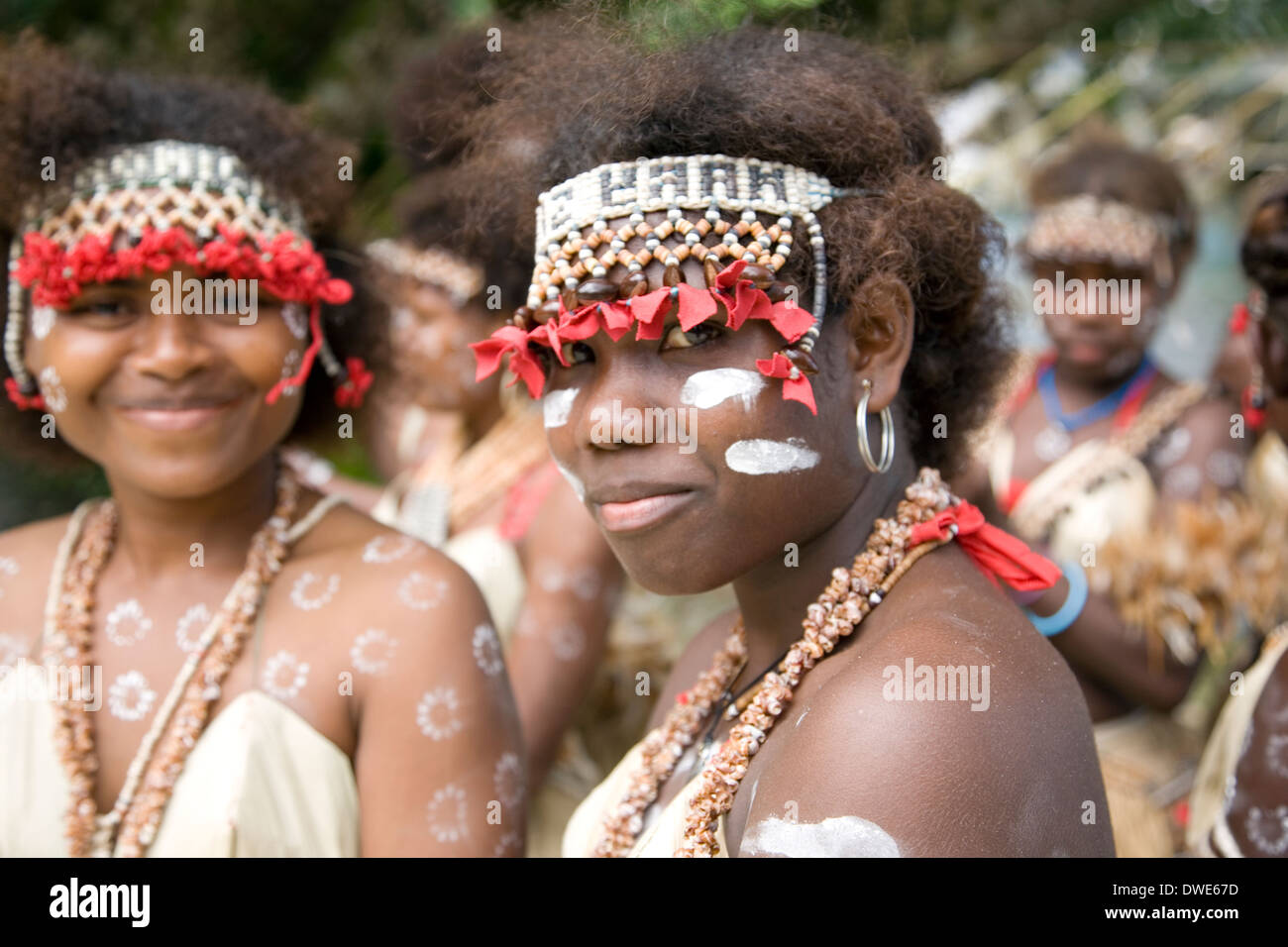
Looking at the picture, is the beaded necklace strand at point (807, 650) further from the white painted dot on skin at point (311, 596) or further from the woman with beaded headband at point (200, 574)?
the white painted dot on skin at point (311, 596)

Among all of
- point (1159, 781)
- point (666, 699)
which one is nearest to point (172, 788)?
point (666, 699)

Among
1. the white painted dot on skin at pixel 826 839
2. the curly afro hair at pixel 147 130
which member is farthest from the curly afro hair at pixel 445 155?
the white painted dot on skin at pixel 826 839

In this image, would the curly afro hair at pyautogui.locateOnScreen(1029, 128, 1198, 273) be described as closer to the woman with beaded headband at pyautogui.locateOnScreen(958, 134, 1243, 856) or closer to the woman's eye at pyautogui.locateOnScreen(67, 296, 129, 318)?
the woman with beaded headband at pyautogui.locateOnScreen(958, 134, 1243, 856)

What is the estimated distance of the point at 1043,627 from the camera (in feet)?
12.0

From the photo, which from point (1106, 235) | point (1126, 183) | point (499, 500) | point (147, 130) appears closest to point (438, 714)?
point (147, 130)

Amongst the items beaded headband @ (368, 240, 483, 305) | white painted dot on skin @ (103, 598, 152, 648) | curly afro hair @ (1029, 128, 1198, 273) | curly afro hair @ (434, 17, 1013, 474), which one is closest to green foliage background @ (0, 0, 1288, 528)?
curly afro hair @ (1029, 128, 1198, 273)

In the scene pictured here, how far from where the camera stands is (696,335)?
6.07ft

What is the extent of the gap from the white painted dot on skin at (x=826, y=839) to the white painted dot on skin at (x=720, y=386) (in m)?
0.60

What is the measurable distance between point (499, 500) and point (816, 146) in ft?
6.89

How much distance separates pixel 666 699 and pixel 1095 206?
9.05 feet

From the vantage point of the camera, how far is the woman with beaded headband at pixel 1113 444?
12.1ft

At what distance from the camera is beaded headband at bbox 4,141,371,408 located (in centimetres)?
241

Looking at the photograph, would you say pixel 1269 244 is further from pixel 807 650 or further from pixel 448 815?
pixel 448 815

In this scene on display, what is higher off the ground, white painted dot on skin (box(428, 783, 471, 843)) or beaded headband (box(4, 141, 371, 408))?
beaded headband (box(4, 141, 371, 408))
